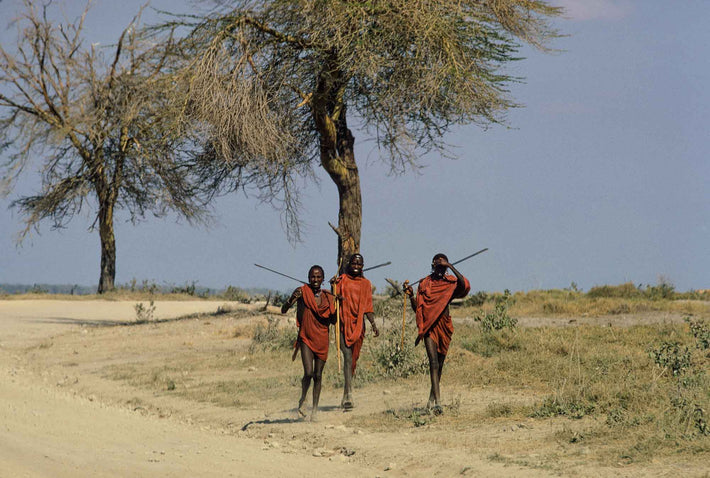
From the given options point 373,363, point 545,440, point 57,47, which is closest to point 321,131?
point 373,363

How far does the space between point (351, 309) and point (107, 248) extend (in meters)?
26.0

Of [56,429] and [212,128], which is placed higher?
[212,128]

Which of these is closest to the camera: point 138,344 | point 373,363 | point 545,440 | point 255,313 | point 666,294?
point 545,440

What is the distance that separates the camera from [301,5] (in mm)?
20297

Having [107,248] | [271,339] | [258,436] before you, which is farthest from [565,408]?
[107,248]

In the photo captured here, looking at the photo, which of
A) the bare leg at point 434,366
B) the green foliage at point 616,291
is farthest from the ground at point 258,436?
the green foliage at point 616,291

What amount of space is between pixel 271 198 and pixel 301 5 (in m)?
5.21

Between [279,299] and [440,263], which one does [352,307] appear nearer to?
[440,263]

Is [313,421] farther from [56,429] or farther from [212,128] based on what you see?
[212,128]

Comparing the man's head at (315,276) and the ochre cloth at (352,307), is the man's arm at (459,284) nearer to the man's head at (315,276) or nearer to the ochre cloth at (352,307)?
the ochre cloth at (352,307)

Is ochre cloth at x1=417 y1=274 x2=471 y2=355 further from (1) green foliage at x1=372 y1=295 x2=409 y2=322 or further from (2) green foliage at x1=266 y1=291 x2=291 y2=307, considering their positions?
(2) green foliage at x1=266 y1=291 x2=291 y2=307

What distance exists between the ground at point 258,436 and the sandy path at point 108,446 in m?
0.01

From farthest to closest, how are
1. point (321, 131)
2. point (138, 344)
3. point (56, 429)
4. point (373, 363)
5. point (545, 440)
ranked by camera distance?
point (321, 131)
point (138, 344)
point (373, 363)
point (56, 429)
point (545, 440)

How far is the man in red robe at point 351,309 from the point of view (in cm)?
1109
